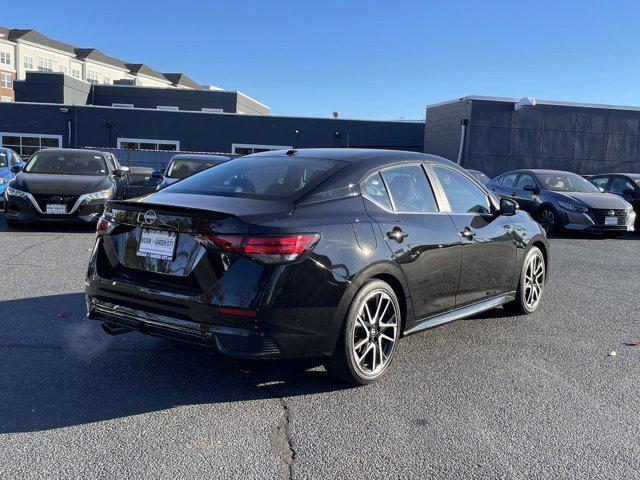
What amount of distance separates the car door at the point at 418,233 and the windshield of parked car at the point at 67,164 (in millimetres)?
8750

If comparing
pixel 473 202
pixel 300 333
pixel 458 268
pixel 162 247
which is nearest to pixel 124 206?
pixel 162 247

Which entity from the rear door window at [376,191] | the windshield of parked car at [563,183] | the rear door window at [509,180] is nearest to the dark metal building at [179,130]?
the rear door window at [509,180]

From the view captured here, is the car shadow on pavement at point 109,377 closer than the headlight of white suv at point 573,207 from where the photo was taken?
Yes

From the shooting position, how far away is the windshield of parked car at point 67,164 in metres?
11.5

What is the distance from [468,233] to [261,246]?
→ 7.03ft

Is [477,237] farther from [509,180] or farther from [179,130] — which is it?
[179,130]

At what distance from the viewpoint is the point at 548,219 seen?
13125 mm

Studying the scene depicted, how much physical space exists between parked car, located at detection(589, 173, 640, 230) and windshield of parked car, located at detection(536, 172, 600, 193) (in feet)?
3.97

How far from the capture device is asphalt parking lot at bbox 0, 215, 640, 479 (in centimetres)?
287

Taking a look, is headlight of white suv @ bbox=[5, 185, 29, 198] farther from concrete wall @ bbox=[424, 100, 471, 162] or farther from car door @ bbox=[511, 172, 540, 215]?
concrete wall @ bbox=[424, 100, 471, 162]

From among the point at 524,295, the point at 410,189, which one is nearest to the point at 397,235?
the point at 410,189

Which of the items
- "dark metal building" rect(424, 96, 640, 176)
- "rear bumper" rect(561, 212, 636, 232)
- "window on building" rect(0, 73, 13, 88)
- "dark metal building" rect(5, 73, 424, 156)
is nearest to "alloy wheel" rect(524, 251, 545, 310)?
"rear bumper" rect(561, 212, 636, 232)

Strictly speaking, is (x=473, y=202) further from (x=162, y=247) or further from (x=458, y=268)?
(x=162, y=247)

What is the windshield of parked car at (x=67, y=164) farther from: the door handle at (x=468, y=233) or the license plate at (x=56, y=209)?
the door handle at (x=468, y=233)
